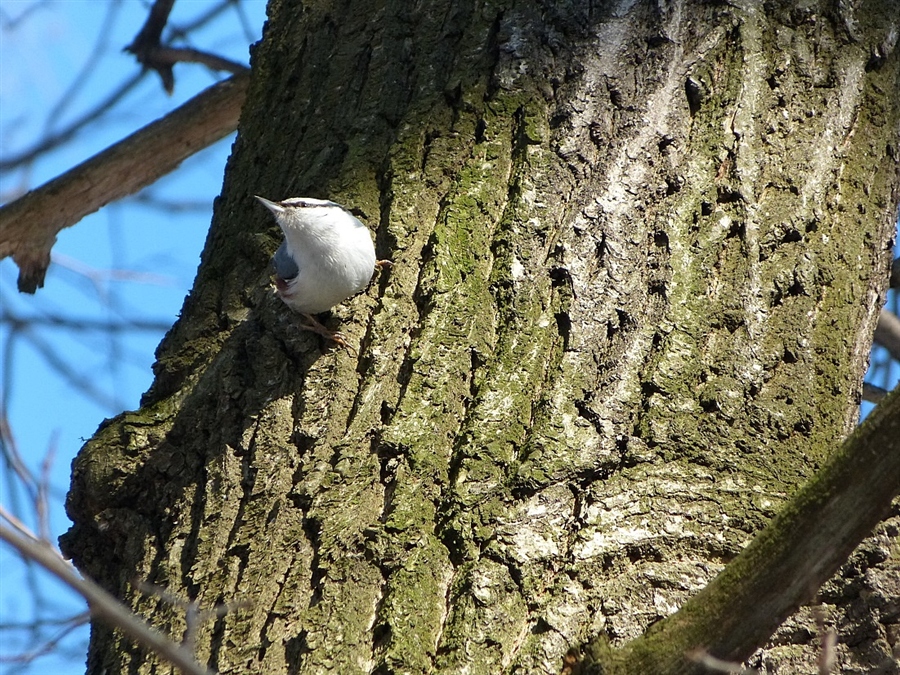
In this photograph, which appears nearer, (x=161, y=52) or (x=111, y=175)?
(x=111, y=175)

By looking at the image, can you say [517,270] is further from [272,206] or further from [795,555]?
[795,555]

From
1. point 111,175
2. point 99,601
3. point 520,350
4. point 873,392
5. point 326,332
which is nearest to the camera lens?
point 99,601

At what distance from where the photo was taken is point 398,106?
91.4 inches

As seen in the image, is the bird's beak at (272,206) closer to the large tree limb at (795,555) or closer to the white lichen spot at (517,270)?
the white lichen spot at (517,270)

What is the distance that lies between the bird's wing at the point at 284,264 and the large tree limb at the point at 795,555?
1.21 m

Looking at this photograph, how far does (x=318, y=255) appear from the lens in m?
2.30

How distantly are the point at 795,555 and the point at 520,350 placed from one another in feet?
2.42

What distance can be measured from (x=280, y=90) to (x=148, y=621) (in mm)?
1443

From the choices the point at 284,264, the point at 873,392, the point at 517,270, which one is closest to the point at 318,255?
the point at 284,264

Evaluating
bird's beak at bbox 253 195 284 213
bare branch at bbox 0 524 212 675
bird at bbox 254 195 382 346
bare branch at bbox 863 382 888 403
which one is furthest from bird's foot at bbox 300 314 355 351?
bare branch at bbox 863 382 888 403

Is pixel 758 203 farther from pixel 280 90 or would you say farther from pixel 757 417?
pixel 280 90

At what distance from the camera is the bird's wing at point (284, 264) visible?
223 cm

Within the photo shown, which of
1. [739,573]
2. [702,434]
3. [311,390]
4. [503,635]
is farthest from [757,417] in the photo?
[311,390]

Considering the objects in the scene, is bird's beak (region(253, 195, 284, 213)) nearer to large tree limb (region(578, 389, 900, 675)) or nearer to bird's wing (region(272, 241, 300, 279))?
bird's wing (region(272, 241, 300, 279))
